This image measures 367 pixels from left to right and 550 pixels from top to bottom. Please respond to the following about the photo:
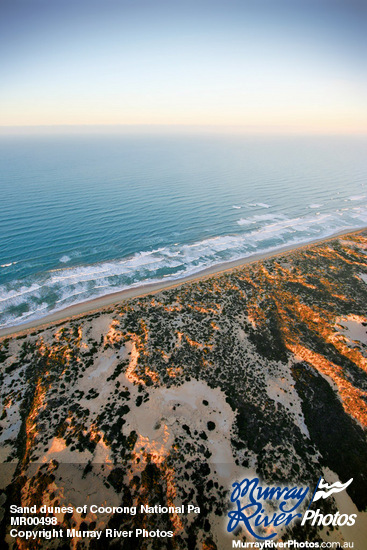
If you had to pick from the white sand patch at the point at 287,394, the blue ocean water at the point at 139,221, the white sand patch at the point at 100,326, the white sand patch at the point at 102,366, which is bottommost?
the white sand patch at the point at 287,394

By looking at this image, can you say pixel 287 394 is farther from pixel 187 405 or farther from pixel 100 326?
pixel 100 326

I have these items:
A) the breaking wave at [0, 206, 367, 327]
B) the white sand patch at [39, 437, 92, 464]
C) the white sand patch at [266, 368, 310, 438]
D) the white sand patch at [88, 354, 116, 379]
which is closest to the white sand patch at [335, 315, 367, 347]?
the white sand patch at [266, 368, 310, 438]

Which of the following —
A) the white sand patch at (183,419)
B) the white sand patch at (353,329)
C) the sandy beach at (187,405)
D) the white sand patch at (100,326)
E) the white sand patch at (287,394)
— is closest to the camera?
the sandy beach at (187,405)

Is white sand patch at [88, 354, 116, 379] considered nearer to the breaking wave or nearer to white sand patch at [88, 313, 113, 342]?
white sand patch at [88, 313, 113, 342]

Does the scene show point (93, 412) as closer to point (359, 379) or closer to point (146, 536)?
point (146, 536)

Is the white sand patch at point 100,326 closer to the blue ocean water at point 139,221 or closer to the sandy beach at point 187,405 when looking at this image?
the sandy beach at point 187,405

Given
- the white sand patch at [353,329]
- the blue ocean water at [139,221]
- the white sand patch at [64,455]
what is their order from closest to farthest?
the white sand patch at [64,455]
the white sand patch at [353,329]
the blue ocean water at [139,221]

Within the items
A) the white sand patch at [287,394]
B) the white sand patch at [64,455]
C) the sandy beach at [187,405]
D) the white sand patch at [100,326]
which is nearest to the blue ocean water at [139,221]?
the white sand patch at [100,326]

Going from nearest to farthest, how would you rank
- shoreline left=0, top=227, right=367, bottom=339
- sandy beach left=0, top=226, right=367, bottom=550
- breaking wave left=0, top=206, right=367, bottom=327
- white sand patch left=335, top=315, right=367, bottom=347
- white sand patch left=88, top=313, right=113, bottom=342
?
sandy beach left=0, top=226, right=367, bottom=550, white sand patch left=335, top=315, right=367, bottom=347, white sand patch left=88, top=313, right=113, bottom=342, shoreline left=0, top=227, right=367, bottom=339, breaking wave left=0, top=206, right=367, bottom=327

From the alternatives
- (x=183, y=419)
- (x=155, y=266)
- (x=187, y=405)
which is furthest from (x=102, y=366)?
(x=155, y=266)
